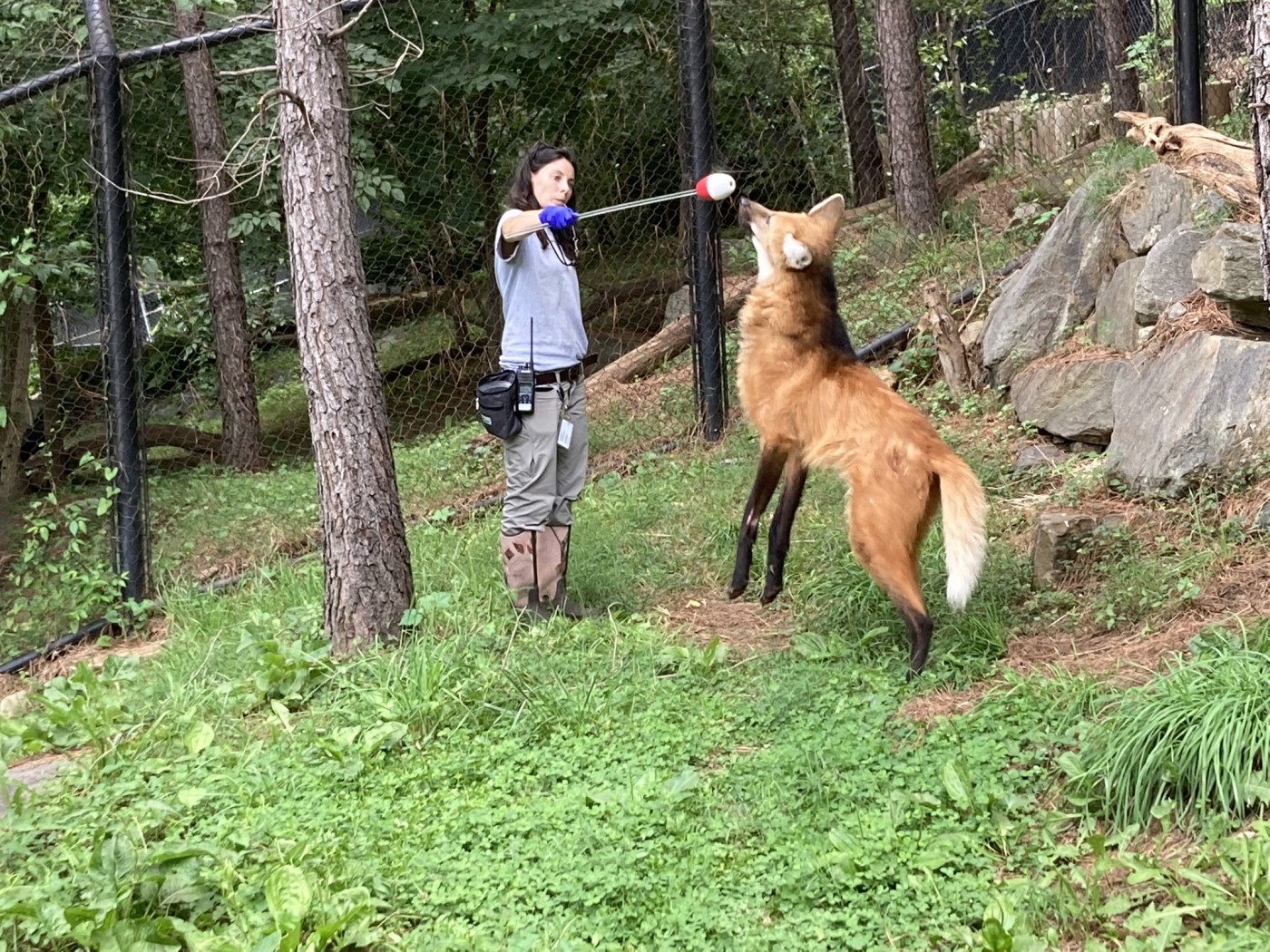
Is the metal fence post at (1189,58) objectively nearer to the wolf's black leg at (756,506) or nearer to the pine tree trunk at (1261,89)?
the pine tree trunk at (1261,89)

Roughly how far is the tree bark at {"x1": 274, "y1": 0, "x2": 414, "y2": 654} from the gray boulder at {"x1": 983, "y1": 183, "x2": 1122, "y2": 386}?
3.63 m

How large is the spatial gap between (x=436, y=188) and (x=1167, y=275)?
4.94 m

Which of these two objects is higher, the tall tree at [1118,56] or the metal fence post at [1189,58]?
the tall tree at [1118,56]

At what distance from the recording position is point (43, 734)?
3.79 metres

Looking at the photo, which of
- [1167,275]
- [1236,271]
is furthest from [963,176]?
[1236,271]

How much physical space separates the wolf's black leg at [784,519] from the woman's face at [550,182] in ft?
4.62

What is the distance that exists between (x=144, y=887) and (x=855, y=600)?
2.64 meters

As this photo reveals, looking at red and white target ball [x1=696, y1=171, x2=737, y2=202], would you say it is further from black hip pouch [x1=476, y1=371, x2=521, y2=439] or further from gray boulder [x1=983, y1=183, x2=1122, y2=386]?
gray boulder [x1=983, y1=183, x2=1122, y2=386]

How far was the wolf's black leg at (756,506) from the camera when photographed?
13.7 ft

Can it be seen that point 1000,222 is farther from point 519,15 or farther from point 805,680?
point 805,680

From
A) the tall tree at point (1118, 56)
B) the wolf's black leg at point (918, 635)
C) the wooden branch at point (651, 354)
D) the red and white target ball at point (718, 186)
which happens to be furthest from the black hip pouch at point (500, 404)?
the tall tree at point (1118, 56)

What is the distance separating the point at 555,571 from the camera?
455cm

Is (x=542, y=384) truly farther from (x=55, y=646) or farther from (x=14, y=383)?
(x=14, y=383)

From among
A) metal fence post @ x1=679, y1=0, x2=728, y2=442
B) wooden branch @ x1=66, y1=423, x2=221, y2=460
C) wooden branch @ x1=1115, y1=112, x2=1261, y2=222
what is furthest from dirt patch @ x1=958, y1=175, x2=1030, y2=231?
wooden branch @ x1=66, y1=423, x2=221, y2=460
